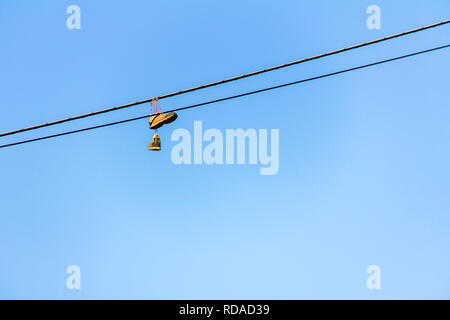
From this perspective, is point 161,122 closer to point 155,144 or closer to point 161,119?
point 161,119

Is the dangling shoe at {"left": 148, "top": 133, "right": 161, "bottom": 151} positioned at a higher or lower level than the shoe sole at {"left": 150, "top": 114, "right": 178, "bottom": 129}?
lower

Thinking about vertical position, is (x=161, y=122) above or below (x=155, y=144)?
above

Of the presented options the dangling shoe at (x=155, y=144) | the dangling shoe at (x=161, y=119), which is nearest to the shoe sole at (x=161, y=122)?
the dangling shoe at (x=161, y=119)

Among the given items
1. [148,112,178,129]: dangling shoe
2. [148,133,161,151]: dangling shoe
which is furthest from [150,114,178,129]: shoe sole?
[148,133,161,151]: dangling shoe

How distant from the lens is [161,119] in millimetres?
8977

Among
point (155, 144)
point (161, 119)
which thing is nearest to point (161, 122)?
point (161, 119)

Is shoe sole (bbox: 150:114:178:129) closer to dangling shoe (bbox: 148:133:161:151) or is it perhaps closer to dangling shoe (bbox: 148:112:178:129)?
dangling shoe (bbox: 148:112:178:129)

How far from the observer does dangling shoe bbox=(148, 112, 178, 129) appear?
353 inches

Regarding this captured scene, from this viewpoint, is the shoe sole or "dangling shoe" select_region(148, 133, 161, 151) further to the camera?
"dangling shoe" select_region(148, 133, 161, 151)

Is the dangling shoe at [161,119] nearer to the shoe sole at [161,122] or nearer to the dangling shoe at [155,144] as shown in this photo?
the shoe sole at [161,122]
